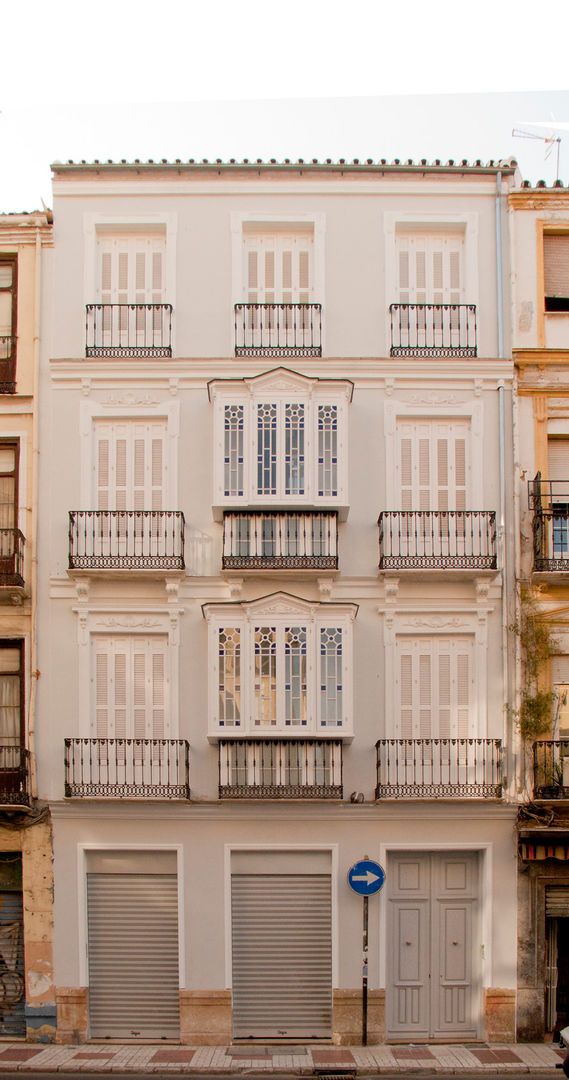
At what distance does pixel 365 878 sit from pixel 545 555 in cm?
637

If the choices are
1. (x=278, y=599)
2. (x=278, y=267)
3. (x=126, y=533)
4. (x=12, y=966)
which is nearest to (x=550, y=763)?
(x=278, y=599)

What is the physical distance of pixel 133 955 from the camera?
663 inches

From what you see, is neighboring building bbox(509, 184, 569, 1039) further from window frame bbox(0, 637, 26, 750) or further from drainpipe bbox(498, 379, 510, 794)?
window frame bbox(0, 637, 26, 750)

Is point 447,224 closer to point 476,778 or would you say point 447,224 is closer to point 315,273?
point 315,273

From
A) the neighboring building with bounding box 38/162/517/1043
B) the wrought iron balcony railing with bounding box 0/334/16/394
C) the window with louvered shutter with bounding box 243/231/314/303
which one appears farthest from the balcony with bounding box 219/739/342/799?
the window with louvered shutter with bounding box 243/231/314/303

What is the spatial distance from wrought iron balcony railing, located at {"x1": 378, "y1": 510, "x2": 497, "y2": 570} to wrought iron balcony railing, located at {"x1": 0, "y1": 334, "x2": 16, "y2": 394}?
7284 millimetres

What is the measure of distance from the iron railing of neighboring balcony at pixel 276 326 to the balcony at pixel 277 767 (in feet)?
23.1

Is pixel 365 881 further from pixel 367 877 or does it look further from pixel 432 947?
pixel 432 947

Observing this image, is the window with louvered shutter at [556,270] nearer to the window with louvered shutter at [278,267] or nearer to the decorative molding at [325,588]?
the window with louvered shutter at [278,267]

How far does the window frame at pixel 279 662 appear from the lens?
16.6 metres

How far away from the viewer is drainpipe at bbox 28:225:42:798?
17.2 m

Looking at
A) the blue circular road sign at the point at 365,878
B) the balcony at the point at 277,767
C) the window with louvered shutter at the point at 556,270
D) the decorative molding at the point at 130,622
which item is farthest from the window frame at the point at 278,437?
the blue circular road sign at the point at 365,878

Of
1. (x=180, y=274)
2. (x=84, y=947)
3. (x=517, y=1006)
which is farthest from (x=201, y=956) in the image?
(x=180, y=274)

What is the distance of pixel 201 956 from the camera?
16609 millimetres
